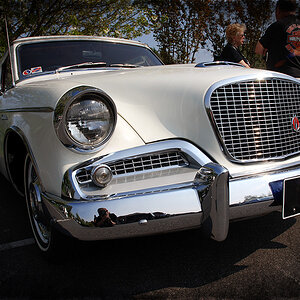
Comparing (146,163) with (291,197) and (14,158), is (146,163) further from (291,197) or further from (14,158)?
(14,158)

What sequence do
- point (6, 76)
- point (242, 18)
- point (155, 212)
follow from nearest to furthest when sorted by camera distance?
point (155, 212), point (6, 76), point (242, 18)

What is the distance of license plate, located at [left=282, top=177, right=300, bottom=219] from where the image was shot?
1793 millimetres

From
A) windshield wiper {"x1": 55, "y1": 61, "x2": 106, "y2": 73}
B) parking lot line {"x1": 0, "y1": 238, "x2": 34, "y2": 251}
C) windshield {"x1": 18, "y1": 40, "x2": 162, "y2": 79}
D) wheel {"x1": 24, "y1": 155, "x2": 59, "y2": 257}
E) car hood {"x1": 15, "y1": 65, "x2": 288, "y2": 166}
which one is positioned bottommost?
parking lot line {"x1": 0, "y1": 238, "x2": 34, "y2": 251}

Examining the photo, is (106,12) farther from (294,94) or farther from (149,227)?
(149,227)

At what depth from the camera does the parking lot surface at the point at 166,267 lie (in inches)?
69.5

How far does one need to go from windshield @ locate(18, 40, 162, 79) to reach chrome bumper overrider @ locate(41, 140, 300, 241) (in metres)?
1.69

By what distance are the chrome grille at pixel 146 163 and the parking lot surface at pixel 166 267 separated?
0.59 meters

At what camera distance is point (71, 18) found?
9.71 m

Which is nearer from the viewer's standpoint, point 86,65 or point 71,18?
A: point 86,65

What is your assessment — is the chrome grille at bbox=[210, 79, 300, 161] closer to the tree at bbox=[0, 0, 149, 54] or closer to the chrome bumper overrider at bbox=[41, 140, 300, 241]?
the chrome bumper overrider at bbox=[41, 140, 300, 241]

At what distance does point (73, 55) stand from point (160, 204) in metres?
2.12

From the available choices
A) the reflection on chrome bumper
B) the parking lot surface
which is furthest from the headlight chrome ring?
the parking lot surface

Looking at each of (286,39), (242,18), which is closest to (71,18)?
(242,18)

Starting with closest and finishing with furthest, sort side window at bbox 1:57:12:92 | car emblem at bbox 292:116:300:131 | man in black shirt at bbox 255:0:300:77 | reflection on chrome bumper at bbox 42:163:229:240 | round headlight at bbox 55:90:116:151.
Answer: reflection on chrome bumper at bbox 42:163:229:240
round headlight at bbox 55:90:116:151
car emblem at bbox 292:116:300:131
side window at bbox 1:57:12:92
man in black shirt at bbox 255:0:300:77
